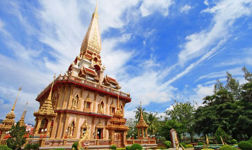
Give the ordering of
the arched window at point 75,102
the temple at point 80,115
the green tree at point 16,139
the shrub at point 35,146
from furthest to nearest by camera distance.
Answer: the arched window at point 75,102 < the temple at point 80,115 < the shrub at point 35,146 < the green tree at point 16,139

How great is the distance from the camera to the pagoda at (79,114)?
14.8 metres

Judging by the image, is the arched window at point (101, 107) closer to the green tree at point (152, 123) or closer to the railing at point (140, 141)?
the railing at point (140, 141)

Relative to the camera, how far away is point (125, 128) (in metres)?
17.1

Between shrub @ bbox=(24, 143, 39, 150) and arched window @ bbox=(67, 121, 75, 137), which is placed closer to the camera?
shrub @ bbox=(24, 143, 39, 150)

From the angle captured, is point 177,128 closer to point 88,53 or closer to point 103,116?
point 103,116

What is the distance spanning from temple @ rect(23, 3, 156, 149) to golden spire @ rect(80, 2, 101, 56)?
7.94m

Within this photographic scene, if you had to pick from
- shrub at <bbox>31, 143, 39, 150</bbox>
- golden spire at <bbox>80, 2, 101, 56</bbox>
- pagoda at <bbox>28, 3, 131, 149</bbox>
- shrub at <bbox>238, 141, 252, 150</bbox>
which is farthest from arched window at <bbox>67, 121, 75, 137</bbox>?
shrub at <bbox>238, 141, 252, 150</bbox>

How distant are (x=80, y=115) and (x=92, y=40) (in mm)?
19332

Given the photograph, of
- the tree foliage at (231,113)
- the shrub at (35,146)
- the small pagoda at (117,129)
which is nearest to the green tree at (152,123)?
the tree foliage at (231,113)

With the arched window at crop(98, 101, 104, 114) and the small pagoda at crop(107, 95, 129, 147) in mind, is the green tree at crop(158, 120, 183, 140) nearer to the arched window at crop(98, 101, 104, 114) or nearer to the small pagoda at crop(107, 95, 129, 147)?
the arched window at crop(98, 101, 104, 114)

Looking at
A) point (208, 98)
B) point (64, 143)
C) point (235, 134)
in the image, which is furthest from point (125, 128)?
point (208, 98)

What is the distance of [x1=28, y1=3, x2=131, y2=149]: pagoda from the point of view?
1477 cm

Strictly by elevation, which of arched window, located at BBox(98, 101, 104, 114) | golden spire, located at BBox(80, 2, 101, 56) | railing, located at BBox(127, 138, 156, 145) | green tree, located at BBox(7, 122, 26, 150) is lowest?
railing, located at BBox(127, 138, 156, 145)

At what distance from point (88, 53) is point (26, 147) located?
2131cm
